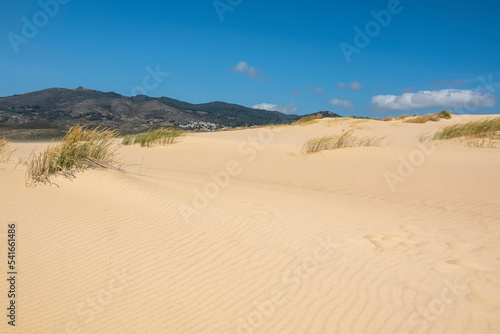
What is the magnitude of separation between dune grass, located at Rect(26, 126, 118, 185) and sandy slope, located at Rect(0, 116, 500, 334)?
380 millimetres

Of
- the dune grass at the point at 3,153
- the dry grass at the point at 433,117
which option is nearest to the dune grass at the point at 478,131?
the dry grass at the point at 433,117

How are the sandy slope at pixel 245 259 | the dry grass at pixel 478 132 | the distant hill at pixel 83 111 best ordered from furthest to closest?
1. the distant hill at pixel 83 111
2. the dry grass at pixel 478 132
3. the sandy slope at pixel 245 259

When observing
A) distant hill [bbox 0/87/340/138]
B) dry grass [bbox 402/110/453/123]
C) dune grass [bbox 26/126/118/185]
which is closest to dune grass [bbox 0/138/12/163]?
dune grass [bbox 26/126/118/185]

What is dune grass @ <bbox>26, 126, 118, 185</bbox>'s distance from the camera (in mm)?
5838

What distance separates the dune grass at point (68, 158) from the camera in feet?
19.2

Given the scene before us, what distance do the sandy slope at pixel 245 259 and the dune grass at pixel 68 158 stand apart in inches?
15.0

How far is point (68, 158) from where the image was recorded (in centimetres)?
631

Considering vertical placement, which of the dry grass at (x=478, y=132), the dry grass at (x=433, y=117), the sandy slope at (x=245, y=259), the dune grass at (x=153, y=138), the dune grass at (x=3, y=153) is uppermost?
the dry grass at (x=433, y=117)

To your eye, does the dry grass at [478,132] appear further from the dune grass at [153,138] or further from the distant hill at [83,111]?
the distant hill at [83,111]

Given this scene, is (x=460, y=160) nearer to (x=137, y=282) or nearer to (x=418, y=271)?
(x=418, y=271)

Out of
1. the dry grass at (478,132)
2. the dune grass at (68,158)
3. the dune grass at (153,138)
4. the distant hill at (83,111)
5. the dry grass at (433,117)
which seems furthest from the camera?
the distant hill at (83,111)

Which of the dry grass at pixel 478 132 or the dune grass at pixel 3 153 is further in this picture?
the dry grass at pixel 478 132

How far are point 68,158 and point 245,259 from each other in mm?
4573

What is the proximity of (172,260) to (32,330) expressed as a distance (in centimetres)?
122
